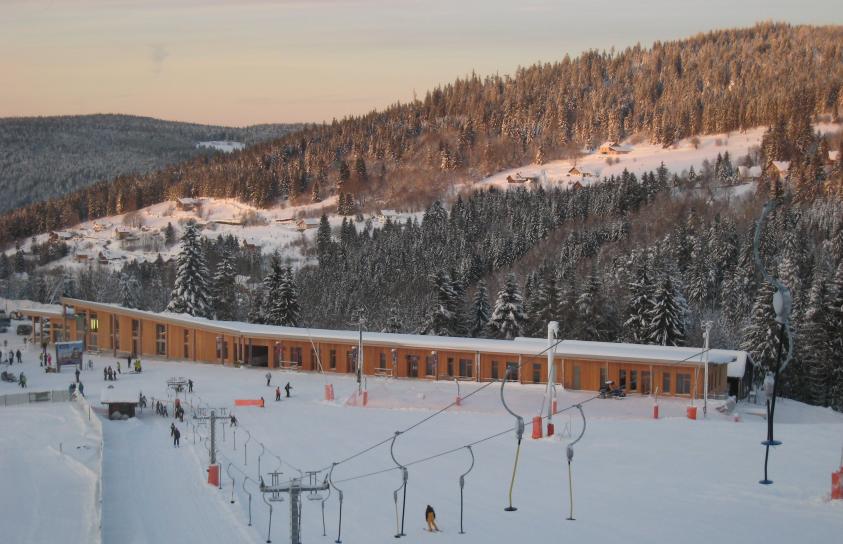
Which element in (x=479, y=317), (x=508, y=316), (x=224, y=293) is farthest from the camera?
(x=224, y=293)

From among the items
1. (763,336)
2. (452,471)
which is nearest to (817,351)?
(763,336)

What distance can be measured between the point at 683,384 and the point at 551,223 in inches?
2811

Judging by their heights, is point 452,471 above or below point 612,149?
below

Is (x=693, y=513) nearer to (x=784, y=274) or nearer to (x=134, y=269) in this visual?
(x=784, y=274)

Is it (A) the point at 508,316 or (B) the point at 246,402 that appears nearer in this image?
(B) the point at 246,402

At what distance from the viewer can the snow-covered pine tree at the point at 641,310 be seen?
141ft

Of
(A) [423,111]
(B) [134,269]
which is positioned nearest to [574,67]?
(A) [423,111]

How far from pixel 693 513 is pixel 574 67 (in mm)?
186868

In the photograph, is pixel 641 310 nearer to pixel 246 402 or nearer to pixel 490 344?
pixel 490 344

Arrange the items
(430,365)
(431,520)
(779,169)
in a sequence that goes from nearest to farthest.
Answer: (431,520) < (430,365) < (779,169)

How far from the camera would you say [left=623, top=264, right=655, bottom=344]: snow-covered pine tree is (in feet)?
141

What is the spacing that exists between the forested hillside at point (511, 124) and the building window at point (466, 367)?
10745 cm

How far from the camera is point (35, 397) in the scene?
33156 mm

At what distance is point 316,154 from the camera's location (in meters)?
179
